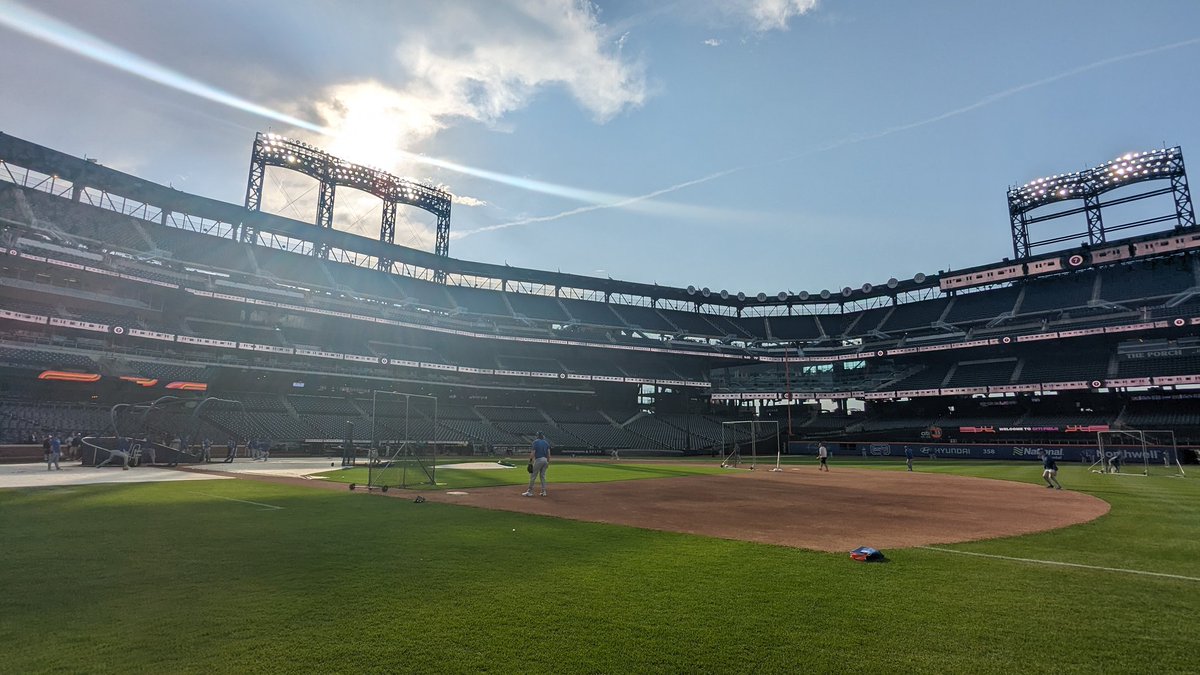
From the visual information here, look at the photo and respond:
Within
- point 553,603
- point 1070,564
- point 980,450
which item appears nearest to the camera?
point 553,603

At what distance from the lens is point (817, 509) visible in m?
14.8

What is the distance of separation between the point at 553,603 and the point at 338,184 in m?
65.3

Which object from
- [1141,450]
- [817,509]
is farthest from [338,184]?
[1141,450]

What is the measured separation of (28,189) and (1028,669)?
6617 cm

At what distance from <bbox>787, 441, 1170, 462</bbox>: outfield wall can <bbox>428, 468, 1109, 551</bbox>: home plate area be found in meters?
22.7

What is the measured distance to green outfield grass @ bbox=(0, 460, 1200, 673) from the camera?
4.32m

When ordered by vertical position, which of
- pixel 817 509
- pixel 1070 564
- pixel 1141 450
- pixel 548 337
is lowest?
pixel 817 509

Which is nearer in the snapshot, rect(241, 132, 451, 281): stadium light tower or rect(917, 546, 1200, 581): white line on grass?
→ rect(917, 546, 1200, 581): white line on grass

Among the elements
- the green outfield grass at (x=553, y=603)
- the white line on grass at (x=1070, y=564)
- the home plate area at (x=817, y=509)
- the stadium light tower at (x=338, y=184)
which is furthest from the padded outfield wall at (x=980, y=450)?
the stadium light tower at (x=338, y=184)

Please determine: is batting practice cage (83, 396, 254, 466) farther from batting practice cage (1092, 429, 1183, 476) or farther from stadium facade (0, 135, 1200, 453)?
batting practice cage (1092, 429, 1183, 476)

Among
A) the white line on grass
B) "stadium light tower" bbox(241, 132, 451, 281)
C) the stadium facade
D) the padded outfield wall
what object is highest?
"stadium light tower" bbox(241, 132, 451, 281)

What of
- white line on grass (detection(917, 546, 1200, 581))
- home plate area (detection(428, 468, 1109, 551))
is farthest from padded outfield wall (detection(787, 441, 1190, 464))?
white line on grass (detection(917, 546, 1200, 581))

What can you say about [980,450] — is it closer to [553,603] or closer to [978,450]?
[978,450]

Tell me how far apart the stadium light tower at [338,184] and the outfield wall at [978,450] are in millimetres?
50297
